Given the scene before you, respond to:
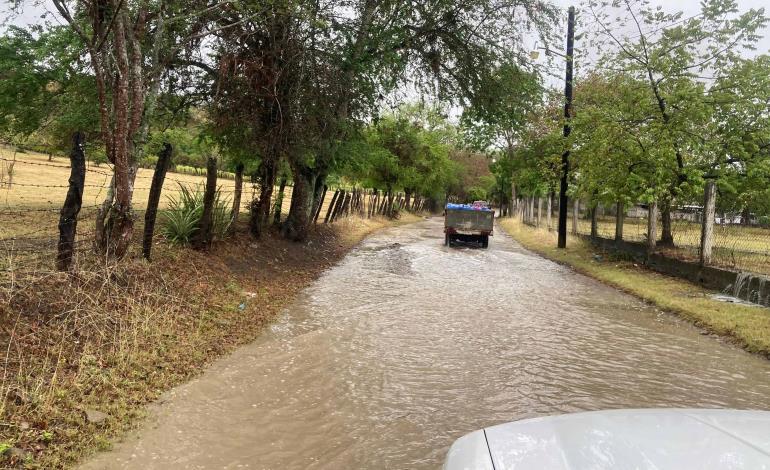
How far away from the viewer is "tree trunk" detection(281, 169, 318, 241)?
15742mm

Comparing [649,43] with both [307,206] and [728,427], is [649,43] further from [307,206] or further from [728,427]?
[728,427]

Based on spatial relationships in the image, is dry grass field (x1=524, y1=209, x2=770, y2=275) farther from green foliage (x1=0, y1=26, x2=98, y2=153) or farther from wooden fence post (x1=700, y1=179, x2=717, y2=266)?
green foliage (x1=0, y1=26, x2=98, y2=153)

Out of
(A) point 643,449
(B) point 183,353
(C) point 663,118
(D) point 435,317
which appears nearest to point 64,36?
(B) point 183,353

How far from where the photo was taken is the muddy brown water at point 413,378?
14.2 ft

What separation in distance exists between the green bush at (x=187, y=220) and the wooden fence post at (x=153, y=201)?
4.64 ft

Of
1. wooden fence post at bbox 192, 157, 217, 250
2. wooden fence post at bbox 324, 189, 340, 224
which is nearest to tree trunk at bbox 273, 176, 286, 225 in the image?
wooden fence post at bbox 192, 157, 217, 250

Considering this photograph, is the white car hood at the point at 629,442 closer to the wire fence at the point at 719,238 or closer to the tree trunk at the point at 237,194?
the tree trunk at the point at 237,194

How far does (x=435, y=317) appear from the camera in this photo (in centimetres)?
911

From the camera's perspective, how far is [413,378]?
19.8 ft

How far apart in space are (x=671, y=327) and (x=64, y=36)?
13268 millimetres

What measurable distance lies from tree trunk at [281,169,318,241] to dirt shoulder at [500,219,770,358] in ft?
28.0

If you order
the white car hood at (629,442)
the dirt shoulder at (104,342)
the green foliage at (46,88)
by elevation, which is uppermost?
the green foliage at (46,88)

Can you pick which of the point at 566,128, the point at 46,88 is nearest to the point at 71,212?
the point at 46,88

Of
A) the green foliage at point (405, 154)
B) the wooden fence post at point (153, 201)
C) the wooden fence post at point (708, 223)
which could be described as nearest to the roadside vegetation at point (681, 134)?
the wooden fence post at point (708, 223)
